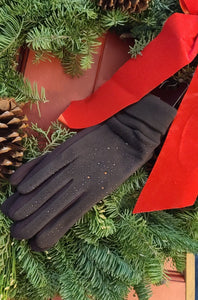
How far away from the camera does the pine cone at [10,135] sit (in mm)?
527

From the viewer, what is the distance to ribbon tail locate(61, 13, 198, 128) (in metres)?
0.55

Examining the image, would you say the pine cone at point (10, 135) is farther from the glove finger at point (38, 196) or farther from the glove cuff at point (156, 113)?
the glove cuff at point (156, 113)

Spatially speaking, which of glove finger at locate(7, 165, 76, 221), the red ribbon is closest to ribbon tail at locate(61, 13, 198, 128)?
the red ribbon

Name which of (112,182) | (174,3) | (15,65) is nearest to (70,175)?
(112,182)

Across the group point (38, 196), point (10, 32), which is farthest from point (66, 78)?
point (38, 196)

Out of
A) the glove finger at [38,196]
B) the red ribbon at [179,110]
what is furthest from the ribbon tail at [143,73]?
the glove finger at [38,196]

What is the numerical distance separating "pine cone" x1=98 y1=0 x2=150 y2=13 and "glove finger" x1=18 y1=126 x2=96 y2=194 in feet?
0.75

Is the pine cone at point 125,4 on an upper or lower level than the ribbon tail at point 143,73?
upper

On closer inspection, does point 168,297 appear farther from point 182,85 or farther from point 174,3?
point 174,3

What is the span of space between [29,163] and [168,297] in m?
0.41

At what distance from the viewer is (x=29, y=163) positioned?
0.56 metres

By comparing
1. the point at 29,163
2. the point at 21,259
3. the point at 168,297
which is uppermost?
the point at 29,163

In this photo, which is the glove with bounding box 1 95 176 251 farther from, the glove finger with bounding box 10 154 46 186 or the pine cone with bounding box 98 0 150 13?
the pine cone with bounding box 98 0 150 13

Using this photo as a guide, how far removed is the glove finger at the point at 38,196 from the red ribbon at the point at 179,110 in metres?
0.11
